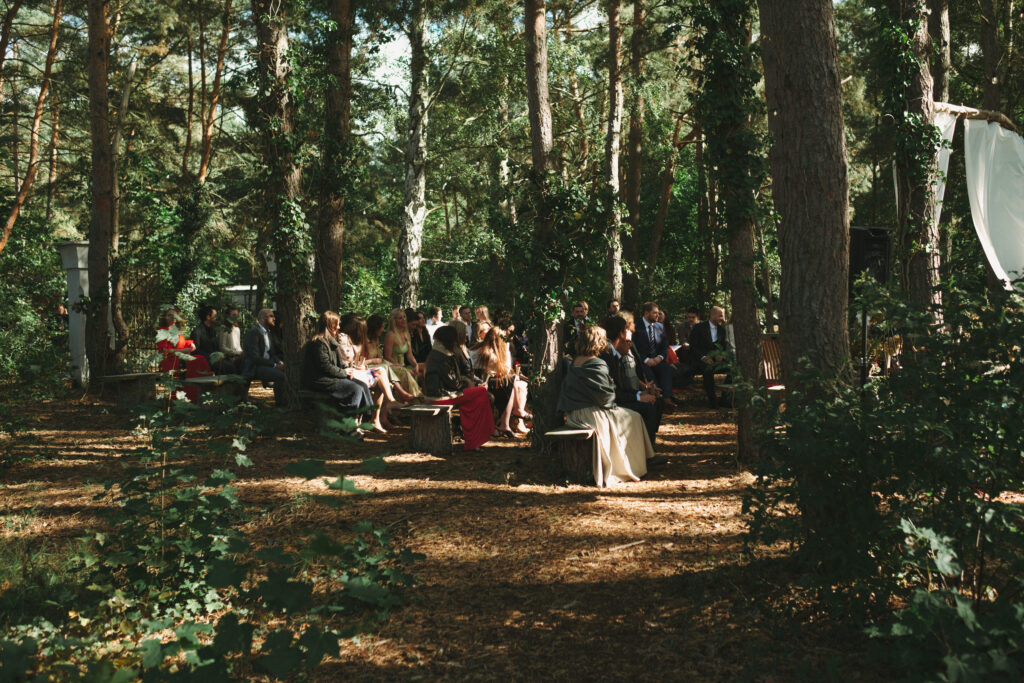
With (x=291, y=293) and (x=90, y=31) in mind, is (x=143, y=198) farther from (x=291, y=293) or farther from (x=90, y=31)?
(x=291, y=293)

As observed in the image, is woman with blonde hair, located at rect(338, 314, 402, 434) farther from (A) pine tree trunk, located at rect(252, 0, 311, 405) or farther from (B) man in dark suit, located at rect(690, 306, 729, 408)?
(B) man in dark suit, located at rect(690, 306, 729, 408)

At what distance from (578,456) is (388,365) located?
415 cm

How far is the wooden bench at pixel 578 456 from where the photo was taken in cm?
763

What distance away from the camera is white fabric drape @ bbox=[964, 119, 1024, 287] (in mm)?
10109

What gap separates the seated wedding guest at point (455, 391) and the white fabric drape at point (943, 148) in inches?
230

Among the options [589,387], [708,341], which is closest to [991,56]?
[708,341]

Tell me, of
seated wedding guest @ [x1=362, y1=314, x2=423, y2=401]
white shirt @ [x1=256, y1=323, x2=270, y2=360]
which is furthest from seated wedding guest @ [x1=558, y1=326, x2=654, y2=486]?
white shirt @ [x1=256, y1=323, x2=270, y2=360]

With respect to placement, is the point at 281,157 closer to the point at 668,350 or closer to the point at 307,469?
the point at 668,350

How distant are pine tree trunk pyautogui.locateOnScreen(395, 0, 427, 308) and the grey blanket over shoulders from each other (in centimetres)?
1012

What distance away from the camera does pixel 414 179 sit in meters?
18.1

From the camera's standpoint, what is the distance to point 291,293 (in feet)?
35.4

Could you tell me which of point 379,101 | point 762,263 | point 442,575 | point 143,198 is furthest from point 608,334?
point 379,101

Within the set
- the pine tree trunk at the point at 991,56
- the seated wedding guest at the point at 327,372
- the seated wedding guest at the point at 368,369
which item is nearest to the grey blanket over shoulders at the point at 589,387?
the seated wedding guest at the point at 327,372

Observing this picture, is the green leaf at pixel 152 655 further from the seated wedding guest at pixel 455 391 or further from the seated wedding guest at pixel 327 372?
the seated wedding guest at pixel 327 372
